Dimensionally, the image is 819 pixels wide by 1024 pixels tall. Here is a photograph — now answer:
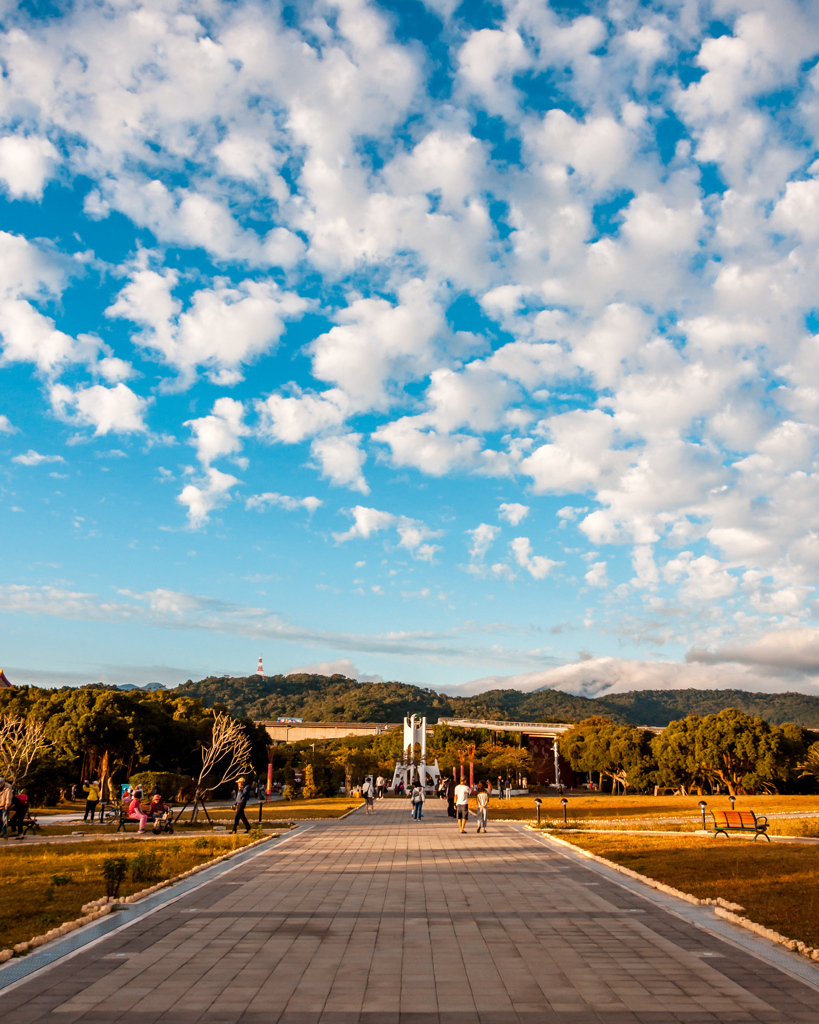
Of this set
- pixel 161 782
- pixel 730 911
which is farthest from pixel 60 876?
pixel 161 782

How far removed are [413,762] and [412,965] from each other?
271 ft

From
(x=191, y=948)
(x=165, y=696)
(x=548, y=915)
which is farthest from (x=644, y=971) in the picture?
(x=165, y=696)

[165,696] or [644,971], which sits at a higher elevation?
[165,696]

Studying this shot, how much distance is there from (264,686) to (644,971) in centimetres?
18773

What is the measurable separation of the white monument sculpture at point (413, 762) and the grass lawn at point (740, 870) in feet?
214

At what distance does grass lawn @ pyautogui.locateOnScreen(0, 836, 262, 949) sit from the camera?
832cm

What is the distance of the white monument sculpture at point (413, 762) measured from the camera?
82250 millimetres

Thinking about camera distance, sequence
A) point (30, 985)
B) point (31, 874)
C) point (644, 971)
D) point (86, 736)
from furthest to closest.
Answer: point (86, 736) < point (31, 874) < point (644, 971) < point (30, 985)

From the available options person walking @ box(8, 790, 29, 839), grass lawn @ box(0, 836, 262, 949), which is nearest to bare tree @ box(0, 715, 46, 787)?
person walking @ box(8, 790, 29, 839)

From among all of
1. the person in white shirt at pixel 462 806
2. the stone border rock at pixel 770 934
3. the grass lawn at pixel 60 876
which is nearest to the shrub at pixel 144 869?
the grass lawn at pixel 60 876

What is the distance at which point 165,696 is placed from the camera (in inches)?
2291

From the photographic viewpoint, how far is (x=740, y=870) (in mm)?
12500

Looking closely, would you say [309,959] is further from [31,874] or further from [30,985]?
[31,874]

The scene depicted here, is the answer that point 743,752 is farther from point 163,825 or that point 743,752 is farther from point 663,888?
point 663,888
